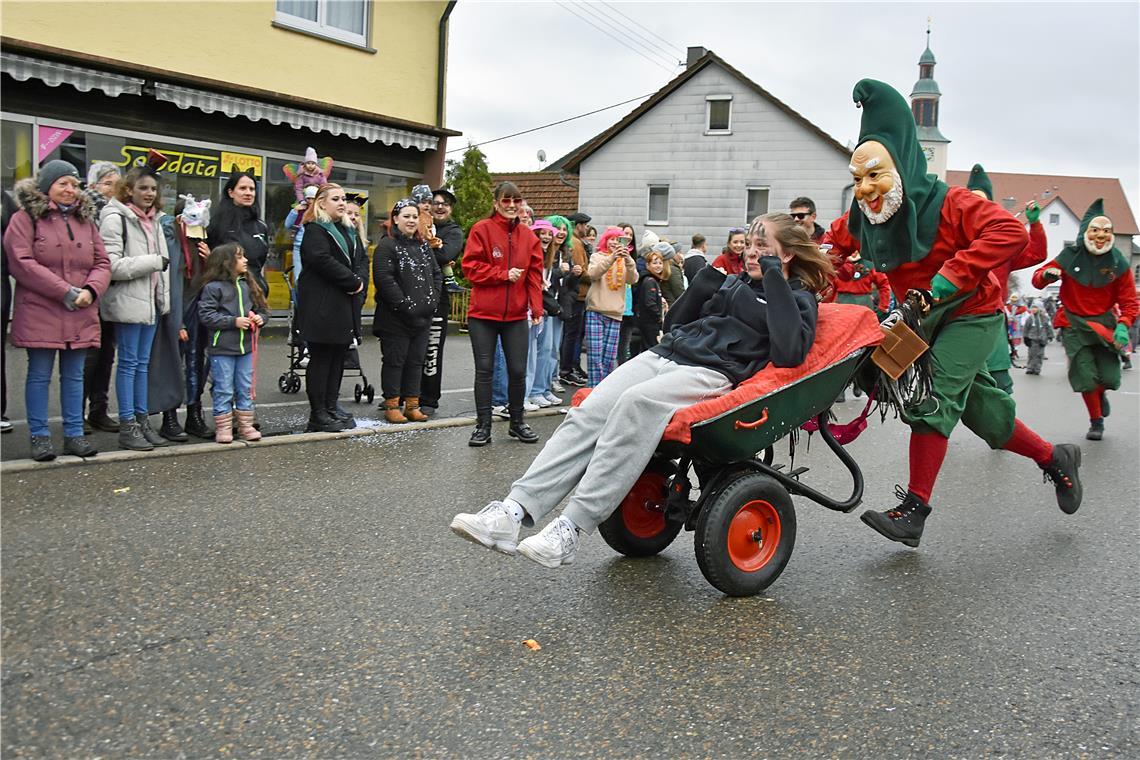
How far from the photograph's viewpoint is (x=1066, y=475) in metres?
5.80

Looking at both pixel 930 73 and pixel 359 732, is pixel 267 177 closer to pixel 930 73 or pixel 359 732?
pixel 359 732

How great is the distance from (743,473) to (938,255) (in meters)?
1.81

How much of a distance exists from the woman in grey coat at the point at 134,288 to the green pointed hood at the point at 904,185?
457 cm

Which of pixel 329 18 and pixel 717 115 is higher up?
pixel 717 115

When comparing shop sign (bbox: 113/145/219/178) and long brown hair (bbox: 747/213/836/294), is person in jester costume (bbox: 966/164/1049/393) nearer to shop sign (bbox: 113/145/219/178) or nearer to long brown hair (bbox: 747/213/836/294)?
long brown hair (bbox: 747/213/836/294)

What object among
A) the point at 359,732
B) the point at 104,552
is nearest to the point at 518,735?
the point at 359,732

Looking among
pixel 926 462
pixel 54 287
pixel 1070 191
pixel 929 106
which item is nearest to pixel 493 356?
pixel 54 287

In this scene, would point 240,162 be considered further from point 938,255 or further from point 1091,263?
point 938,255

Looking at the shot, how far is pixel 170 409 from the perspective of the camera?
7094 mm

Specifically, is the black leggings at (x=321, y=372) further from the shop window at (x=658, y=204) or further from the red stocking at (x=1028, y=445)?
the shop window at (x=658, y=204)

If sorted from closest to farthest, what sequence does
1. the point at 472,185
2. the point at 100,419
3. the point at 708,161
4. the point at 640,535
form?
the point at 640,535 → the point at 100,419 → the point at 472,185 → the point at 708,161

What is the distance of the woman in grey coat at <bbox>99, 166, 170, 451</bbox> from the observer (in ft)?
22.0

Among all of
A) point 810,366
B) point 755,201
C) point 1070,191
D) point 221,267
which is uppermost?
point 1070,191

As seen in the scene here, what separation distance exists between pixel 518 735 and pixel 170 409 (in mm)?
4969
